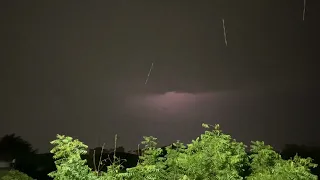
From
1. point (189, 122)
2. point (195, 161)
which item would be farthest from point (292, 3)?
point (195, 161)

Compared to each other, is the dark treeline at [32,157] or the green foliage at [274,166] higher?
the dark treeline at [32,157]

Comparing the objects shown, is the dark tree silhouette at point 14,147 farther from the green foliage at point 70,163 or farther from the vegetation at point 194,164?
the green foliage at point 70,163

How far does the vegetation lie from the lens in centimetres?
295

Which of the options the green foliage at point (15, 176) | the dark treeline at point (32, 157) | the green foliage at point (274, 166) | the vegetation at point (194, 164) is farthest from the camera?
the dark treeline at point (32, 157)

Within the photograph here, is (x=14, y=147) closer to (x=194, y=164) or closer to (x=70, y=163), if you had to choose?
(x=70, y=163)

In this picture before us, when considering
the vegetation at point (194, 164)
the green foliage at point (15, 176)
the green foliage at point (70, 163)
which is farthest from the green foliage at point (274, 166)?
the green foliage at point (15, 176)

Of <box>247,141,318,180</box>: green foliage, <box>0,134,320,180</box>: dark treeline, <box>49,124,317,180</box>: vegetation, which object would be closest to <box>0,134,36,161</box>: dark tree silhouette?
<box>0,134,320,180</box>: dark treeline

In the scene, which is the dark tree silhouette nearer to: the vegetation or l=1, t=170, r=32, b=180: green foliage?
l=1, t=170, r=32, b=180: green foliage

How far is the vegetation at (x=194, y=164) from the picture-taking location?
9.68 ft

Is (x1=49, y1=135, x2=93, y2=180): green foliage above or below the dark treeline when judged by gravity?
below

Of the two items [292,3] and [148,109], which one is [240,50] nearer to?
[292,3]

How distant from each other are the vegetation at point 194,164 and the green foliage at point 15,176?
838 mm

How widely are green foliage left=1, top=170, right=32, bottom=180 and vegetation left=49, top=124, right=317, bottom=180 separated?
84cm

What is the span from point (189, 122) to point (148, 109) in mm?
391
